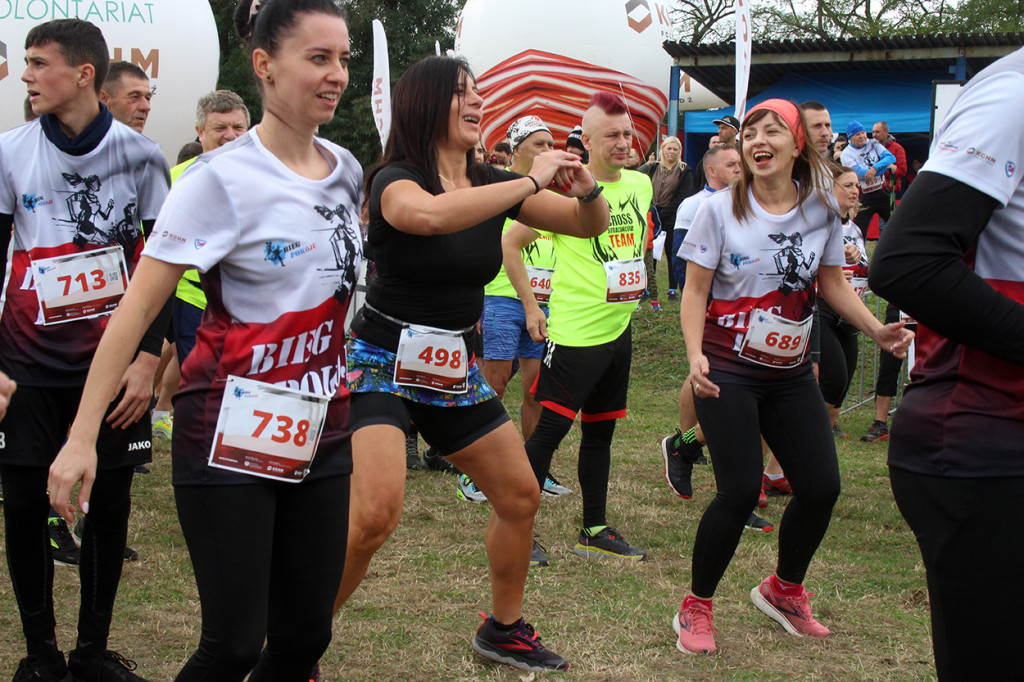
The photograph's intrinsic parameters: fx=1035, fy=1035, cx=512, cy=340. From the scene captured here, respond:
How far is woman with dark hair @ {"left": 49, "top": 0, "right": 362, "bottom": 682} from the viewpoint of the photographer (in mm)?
2164

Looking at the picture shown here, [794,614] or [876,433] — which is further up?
[794,614]

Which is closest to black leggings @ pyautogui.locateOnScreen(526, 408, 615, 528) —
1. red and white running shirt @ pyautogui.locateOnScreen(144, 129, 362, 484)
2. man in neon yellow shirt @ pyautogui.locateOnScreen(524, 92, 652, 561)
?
man in neon yellow shirt @ pyautogui.locateOnScreen(524, 92, 652, 561)

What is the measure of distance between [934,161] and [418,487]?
4679 mm

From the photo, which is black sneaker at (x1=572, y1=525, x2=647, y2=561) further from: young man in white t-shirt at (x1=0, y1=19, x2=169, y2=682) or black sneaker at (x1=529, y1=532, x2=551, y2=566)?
young man in white t-shirt at (x1=0, y1=19, x2=169, y2=682)

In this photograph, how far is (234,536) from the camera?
2199 mm

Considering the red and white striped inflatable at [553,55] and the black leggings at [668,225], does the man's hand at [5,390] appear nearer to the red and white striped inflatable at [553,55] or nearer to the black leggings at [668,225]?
the black leggings at [668,225]

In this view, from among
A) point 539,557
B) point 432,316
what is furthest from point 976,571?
point 539,557

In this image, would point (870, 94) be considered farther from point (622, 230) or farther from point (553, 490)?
point (622, 230)

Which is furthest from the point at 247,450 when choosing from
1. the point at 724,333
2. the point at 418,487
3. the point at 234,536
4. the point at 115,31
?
the point at 115,31

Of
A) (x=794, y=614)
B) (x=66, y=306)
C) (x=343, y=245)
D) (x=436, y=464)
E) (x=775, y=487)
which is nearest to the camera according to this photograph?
(x=343, y=245)

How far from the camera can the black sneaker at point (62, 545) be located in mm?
4578

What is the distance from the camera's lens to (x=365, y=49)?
33438 mm

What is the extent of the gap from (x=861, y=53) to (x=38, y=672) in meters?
15.8

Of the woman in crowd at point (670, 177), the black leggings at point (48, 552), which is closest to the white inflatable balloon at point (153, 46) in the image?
the woman in crowd at point (670, 177)
